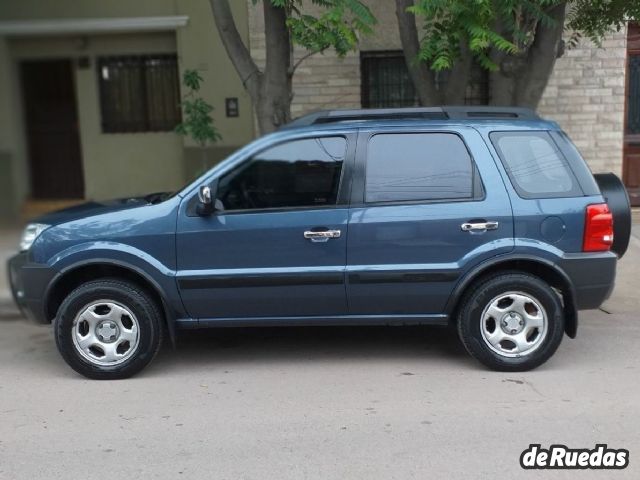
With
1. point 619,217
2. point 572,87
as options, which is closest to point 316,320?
point 619,217

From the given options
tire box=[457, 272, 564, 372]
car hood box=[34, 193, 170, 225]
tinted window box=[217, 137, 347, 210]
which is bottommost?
tire box=[457, 272, 564, 372]

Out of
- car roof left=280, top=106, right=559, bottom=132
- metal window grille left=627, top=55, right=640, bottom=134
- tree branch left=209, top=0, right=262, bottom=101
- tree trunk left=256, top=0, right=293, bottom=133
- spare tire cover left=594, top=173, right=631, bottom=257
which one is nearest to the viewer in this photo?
car roof left=280, top=106, right=559, bottom=132

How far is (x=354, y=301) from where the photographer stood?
500 cm

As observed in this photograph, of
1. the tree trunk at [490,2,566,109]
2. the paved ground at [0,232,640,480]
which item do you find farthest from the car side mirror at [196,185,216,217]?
the tree trunk at [490,2,566,109]

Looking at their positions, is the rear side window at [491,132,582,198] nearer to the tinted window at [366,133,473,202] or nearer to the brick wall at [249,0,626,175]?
the tinted window at [366,133,473,202]

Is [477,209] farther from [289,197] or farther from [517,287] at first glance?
[289,197]

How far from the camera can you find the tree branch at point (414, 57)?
6.95 metres

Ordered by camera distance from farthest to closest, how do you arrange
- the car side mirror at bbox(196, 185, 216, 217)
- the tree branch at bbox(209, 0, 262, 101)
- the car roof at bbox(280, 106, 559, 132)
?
the tree branch at bbox(209, 0, 262, 101), the car roof at bbox(280, 106, 559, 132), the car side mirror at bbox(196, 185, 216, 217)

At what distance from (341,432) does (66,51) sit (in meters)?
9.08

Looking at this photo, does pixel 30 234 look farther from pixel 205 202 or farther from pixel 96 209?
pixel 205 202

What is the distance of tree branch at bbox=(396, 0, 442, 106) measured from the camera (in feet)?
22.8

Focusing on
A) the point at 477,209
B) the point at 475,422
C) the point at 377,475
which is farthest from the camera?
the point at 477,209

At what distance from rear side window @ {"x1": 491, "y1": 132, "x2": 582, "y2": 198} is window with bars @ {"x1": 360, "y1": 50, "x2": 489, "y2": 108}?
556 centimetres

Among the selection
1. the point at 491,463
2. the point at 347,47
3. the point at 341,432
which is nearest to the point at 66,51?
the point at 347,47
